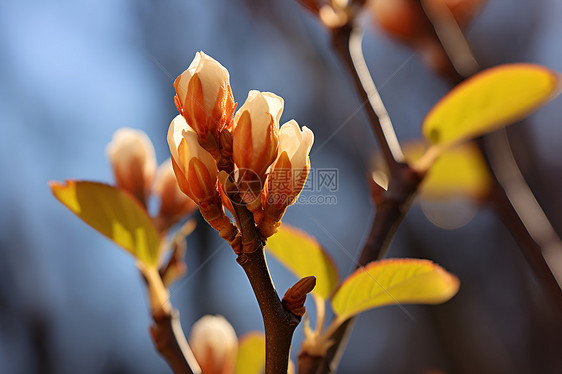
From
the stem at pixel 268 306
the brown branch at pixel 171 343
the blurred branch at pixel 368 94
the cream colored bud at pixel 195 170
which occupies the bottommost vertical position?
the brown branch at pixel 171 343

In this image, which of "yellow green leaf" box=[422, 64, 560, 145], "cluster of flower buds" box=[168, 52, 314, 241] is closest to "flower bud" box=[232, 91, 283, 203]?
"cluster of flower buds" box=[168, 52, 314, 241]

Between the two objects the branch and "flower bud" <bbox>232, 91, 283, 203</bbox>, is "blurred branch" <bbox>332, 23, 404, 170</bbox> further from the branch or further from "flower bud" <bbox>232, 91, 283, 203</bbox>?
"flower bud" <bbox>232, 91, 283, 203</bbox>

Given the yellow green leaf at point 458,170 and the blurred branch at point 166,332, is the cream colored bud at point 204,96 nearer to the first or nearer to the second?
the blurred branch at point 166,332

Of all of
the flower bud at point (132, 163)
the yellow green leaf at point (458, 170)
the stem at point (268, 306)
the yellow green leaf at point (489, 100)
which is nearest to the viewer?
the stem at point (268, 306)

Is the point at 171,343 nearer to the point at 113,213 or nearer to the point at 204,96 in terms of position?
the point at 113,213

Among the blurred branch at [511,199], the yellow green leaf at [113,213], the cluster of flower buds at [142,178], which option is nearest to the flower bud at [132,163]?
Result: the cluster of flower buds at [142,178]

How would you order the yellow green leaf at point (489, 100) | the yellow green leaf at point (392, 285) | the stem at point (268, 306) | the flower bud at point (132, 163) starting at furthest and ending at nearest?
the flower bud at point (132, 163)
the yellow green leaf at point (489, 100)
the yellow green leaf at point (392, 285)
the stem at point (268, 306)

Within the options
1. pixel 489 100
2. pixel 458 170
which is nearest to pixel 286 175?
pixel 489 100

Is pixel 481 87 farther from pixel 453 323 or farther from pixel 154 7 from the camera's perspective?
pixel 154 7
